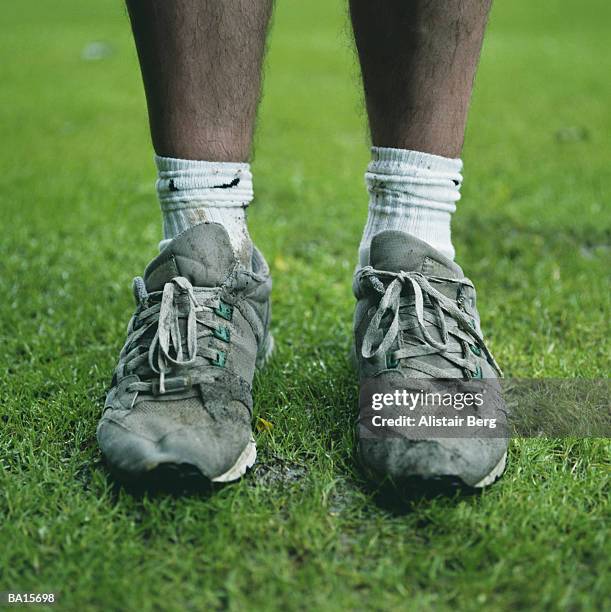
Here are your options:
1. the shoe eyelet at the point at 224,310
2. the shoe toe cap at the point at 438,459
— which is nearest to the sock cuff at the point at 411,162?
the shoe eyelet at the point at 224,310

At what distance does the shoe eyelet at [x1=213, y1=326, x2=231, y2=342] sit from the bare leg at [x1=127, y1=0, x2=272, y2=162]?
320 mm

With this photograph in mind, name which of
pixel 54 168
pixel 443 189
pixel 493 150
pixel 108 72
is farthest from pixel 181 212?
pixel 108 72

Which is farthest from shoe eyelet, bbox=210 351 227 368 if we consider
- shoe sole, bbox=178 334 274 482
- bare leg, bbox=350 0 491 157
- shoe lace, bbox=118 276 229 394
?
bare leg, bbox=350 0 491 157

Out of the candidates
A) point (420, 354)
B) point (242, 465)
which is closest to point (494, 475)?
point (420, 354)

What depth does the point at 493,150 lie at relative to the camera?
12.1 feet

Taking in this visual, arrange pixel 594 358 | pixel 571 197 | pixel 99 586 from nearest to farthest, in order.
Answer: pixel 99 586
pixel 594 358
pixel 571 197

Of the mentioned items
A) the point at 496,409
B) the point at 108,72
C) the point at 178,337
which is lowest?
the point at 496,409

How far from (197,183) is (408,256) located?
403 mm

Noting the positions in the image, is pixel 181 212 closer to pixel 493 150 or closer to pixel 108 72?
pixel 493 150

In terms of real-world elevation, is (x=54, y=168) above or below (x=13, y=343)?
above

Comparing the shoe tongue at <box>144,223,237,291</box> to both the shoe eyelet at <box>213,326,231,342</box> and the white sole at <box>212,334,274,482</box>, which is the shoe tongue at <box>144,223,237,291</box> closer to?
the shoe eyelet at <box>213,326,231,342</box>

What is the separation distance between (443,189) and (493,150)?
257 centimetres

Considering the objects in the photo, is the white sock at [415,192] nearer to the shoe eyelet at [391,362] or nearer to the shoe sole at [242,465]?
the shoe eyelet at [391,362]

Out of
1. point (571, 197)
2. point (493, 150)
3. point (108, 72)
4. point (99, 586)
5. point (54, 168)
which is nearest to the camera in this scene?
point (99, 586)
